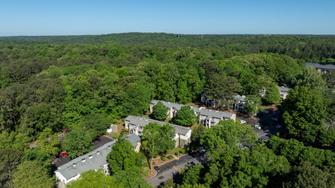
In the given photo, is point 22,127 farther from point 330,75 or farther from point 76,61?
point 330,75

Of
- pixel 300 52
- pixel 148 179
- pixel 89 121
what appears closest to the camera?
pixel 148 179

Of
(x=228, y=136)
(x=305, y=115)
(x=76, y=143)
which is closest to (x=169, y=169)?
(x=228, y=136)

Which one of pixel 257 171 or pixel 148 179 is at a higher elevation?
pixel 257 171

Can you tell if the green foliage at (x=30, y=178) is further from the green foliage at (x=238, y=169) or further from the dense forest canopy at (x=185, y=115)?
the green foliage at (x=238, y=169)

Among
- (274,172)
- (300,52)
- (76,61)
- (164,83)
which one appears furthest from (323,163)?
(300,52)

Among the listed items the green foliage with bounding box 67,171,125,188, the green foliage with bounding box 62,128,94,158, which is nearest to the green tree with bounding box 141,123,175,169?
the green foliage with bounding box 62,128,94,158

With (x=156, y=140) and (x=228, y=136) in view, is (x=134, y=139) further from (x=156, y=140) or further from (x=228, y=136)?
(x=228, y=136)

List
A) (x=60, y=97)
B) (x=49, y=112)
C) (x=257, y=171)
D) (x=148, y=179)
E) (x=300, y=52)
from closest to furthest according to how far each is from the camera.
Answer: (x=257, y=171) → (x=148, y=179) → (x=49, y=112) → (x=60, y=97) → (x=300, y=52)
